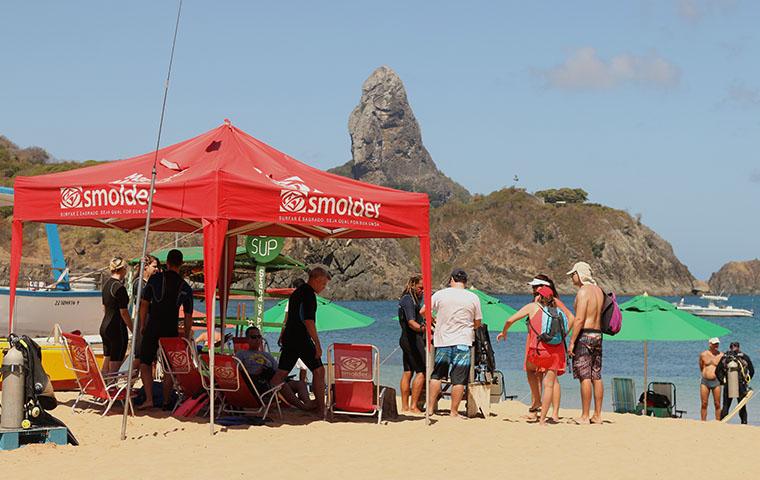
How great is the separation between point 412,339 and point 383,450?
2578mm

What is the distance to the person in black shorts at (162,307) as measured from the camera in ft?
32.4

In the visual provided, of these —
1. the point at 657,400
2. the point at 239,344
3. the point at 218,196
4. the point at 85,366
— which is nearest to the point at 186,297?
the point at 85,366

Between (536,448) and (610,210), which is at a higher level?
(610,210)

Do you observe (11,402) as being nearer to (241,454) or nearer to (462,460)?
(241,454)

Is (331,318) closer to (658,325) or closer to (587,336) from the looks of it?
(658,325)

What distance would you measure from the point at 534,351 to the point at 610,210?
532 ft

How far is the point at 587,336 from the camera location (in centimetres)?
1050

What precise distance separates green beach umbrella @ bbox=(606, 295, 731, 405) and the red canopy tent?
3957mm

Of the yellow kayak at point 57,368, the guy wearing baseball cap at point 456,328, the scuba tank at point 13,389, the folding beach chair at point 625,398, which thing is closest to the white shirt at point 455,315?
the guy wearing baseball cap at point 456,328

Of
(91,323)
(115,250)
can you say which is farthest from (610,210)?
(91,323)

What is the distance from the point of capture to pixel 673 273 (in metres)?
173

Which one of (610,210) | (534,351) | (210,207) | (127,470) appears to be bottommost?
→ (127,470)

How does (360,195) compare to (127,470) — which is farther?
(360,195)

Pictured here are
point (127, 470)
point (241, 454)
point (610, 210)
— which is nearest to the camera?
point (127, 470)
